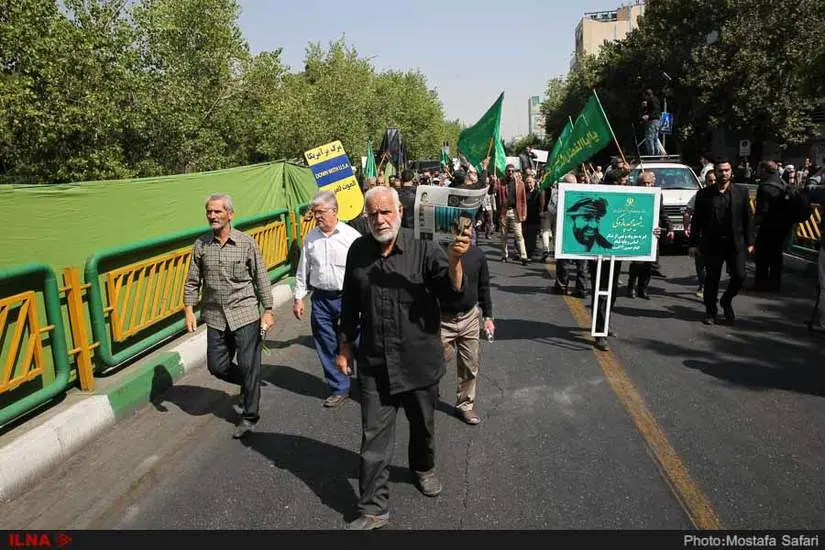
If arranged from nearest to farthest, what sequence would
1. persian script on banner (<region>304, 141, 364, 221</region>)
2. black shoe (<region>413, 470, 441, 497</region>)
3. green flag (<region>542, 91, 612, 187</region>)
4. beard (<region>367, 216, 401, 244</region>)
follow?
beard (<region>367, 216, 401, 244</region>), black shoe (<region>413, 470, 441, 497</region>), green flag (<region>542, 91, 612, 187</region>), persian script on banner (<region>304, 141, 364, 221</region>)

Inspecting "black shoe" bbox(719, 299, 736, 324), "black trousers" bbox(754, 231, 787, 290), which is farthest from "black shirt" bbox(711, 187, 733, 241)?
"black trousers" bbox(754, 231, 787, 290)

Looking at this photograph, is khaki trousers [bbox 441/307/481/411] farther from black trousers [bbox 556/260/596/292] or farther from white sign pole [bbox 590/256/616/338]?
black trousers [bbox 556/260/596/292]

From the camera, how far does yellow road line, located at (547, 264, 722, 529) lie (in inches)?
140

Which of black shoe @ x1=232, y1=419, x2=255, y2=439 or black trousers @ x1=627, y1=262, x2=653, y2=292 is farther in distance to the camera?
black trousers @ x1=627, y1=262, x2=653, y2=292

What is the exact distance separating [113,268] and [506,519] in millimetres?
4102

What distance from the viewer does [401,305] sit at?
347 cm

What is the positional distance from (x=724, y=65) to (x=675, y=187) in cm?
2112

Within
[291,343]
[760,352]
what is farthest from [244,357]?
[760,352]

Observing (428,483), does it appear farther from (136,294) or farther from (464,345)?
(136,294)

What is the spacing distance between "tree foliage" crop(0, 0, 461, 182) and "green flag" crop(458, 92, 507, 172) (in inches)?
261

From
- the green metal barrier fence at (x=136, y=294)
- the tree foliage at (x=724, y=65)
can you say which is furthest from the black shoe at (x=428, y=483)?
the tree foliage at (x=724, y=65)

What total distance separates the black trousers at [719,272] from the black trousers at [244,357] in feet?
18.0

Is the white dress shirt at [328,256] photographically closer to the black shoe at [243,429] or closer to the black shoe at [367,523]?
the black shoe at [243,429]

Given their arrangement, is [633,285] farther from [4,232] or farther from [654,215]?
[4,232]
